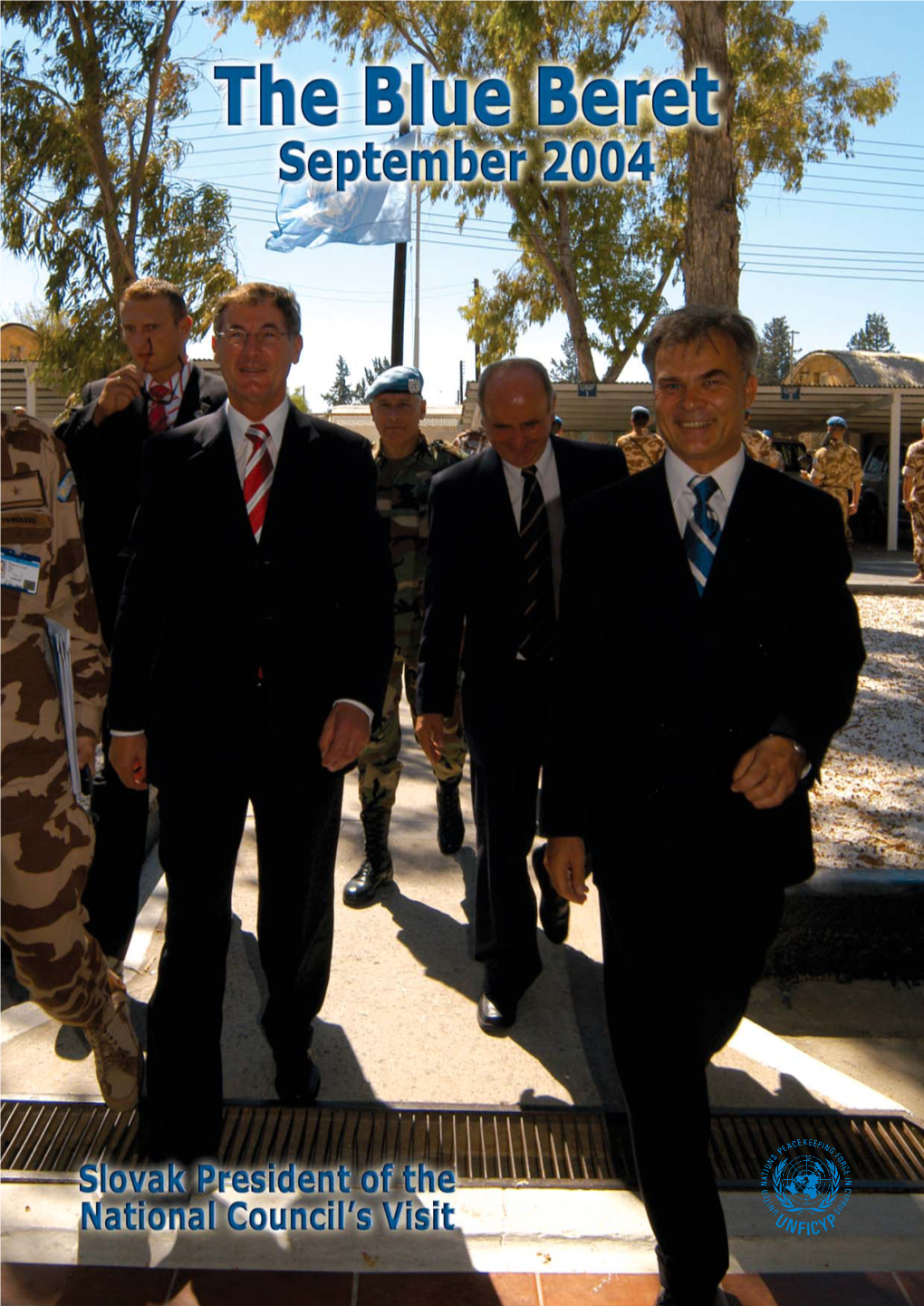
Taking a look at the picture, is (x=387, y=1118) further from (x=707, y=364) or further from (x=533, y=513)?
(x=707, y=364)

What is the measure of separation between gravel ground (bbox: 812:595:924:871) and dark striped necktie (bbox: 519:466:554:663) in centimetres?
158

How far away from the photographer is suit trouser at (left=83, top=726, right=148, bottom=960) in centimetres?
380

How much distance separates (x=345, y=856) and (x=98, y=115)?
14.5m

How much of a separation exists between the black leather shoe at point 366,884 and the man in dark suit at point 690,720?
221 centimetres

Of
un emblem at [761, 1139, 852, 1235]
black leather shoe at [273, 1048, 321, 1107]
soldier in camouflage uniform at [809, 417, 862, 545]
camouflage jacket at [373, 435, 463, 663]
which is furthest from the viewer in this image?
soldier in camouflage uniform at [809, 417, 862, 545]

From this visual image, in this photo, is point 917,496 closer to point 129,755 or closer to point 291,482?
point 291,482

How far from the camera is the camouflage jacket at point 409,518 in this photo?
16.9 feet

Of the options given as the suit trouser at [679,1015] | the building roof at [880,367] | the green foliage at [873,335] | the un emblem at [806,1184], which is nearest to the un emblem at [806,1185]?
the un emblem at [806,1184]

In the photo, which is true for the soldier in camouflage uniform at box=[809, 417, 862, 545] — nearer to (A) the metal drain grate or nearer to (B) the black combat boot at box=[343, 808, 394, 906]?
(B) the black combat boot at box=[343, 808, 394, 906]

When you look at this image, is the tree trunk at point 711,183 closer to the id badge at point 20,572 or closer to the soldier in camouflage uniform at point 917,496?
the soldier in camouflage uniform at point 917,496

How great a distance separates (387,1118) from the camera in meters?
3.21

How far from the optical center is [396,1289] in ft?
8.27

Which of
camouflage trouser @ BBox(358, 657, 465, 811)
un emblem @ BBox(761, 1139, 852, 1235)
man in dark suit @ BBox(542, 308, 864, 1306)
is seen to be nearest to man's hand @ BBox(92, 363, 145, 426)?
camouflage trouser @ BBox(358, 657, 465, 811)

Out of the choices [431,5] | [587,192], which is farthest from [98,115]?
[587,192]
